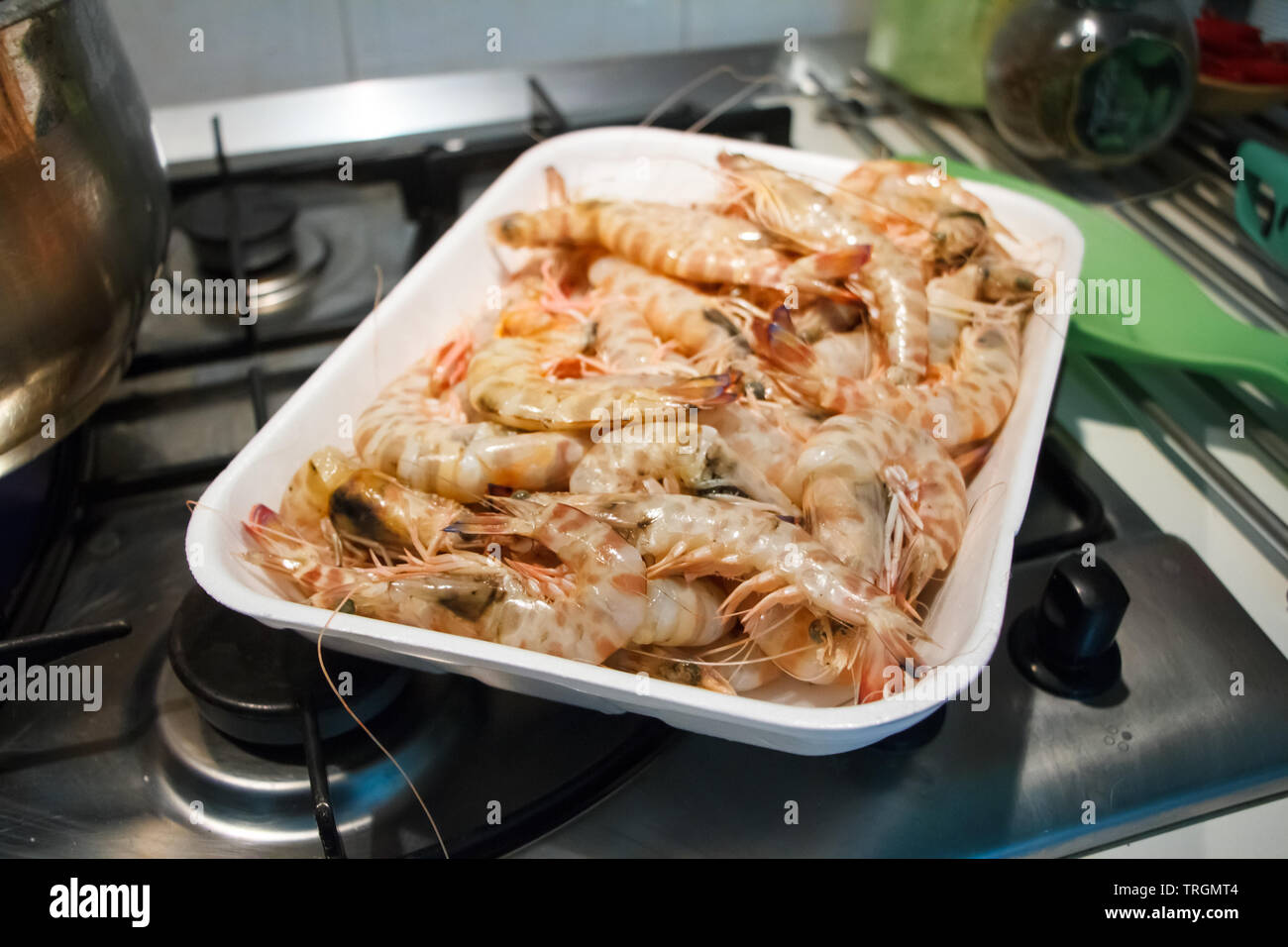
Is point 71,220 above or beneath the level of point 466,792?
above

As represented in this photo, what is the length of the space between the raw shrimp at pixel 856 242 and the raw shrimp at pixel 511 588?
0.43 m

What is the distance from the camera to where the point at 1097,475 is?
3.50 feet

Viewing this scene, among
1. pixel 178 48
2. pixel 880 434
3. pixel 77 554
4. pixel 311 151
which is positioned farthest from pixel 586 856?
pixel 178 48

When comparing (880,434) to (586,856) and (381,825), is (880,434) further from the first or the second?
(381,825)

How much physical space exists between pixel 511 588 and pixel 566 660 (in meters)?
0.13

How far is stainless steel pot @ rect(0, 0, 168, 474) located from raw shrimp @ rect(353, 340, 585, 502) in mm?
242

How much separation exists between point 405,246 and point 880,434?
33.5 inches

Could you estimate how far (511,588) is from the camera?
0.79 metres

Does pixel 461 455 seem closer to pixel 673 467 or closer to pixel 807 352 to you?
pixel 673 467


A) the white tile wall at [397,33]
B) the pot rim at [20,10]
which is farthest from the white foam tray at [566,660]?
the white tile wall at [397,33]

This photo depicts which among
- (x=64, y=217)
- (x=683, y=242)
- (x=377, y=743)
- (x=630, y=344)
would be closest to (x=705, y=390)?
(x=630, y=344)

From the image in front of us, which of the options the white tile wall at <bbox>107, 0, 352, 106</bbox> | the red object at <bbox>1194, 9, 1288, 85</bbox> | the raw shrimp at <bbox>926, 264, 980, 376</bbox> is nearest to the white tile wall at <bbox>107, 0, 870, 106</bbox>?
the white tile wall at <bbox>107, 0, 352, 106</bbox>

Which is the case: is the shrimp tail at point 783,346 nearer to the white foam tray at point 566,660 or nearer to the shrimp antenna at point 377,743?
the white foam tray at point 566,660

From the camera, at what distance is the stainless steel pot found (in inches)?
29.4
